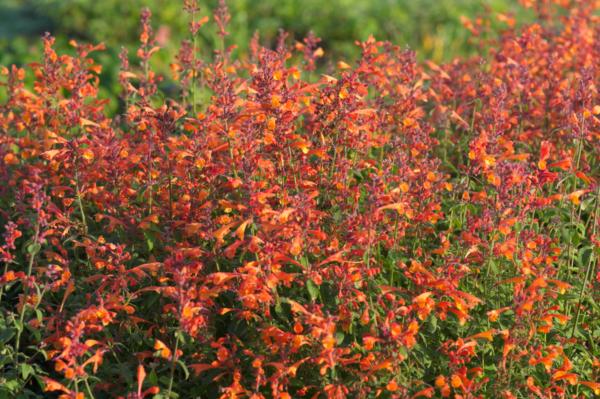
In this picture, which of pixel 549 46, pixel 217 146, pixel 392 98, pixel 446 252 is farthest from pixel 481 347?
pixel 549 46

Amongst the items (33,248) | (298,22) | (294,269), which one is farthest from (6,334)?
(298,22)

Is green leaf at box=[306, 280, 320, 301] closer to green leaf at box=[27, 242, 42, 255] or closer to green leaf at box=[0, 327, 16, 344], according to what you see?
green leaf at box=[27, 242, 42, 255]

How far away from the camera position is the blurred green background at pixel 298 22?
11680 millimetres

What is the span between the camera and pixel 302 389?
340 centimetres

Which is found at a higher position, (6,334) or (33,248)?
(33,248)

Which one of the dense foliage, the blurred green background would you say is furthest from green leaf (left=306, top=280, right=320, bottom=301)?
the blurred green background

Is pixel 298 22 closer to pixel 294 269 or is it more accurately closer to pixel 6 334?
pixel 294 269

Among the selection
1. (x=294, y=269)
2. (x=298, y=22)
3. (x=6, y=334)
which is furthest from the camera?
(x=298, y=22)

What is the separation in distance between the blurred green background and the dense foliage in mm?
7269

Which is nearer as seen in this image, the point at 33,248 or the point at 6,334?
the point at 33,248

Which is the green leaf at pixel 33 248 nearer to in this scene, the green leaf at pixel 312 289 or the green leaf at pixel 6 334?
the green leaf at pixel 6 334

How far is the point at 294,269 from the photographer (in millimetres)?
3820

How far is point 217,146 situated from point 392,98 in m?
1.24

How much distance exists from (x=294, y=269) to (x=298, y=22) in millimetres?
8634
